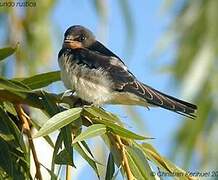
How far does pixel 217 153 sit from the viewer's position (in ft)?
9.38

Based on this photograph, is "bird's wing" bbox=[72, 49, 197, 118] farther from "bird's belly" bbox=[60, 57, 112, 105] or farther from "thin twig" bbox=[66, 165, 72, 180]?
"thin twig" bbox=[66, 165, 72, 180]

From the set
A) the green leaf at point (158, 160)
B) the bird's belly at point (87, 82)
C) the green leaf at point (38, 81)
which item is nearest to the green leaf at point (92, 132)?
the green leaf at point (158, 160)

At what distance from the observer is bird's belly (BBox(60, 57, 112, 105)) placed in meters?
1.67

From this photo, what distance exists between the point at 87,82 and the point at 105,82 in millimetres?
44

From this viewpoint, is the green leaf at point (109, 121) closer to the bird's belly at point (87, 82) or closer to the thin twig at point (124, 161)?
the thin twig at point (124, 161)

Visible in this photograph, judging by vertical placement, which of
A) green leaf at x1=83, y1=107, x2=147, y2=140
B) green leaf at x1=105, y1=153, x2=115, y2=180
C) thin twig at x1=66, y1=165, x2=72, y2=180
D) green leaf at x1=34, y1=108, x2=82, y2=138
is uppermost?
green leaf at x1=34, y1=108, x2=82, y2=138

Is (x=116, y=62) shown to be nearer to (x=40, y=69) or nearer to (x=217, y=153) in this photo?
(x=40, y=69)

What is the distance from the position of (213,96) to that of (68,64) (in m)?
1.19

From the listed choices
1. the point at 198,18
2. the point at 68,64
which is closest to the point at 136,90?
the point at 68,64

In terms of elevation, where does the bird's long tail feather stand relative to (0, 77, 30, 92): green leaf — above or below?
below

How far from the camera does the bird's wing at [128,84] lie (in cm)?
156

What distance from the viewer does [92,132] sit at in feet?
4.09

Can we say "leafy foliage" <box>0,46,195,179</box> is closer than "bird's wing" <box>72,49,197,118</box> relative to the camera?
Yes

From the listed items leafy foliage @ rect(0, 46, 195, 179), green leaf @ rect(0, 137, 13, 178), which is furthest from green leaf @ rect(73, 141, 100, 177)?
green leaf @ rect(0, 137, 13, 178)
